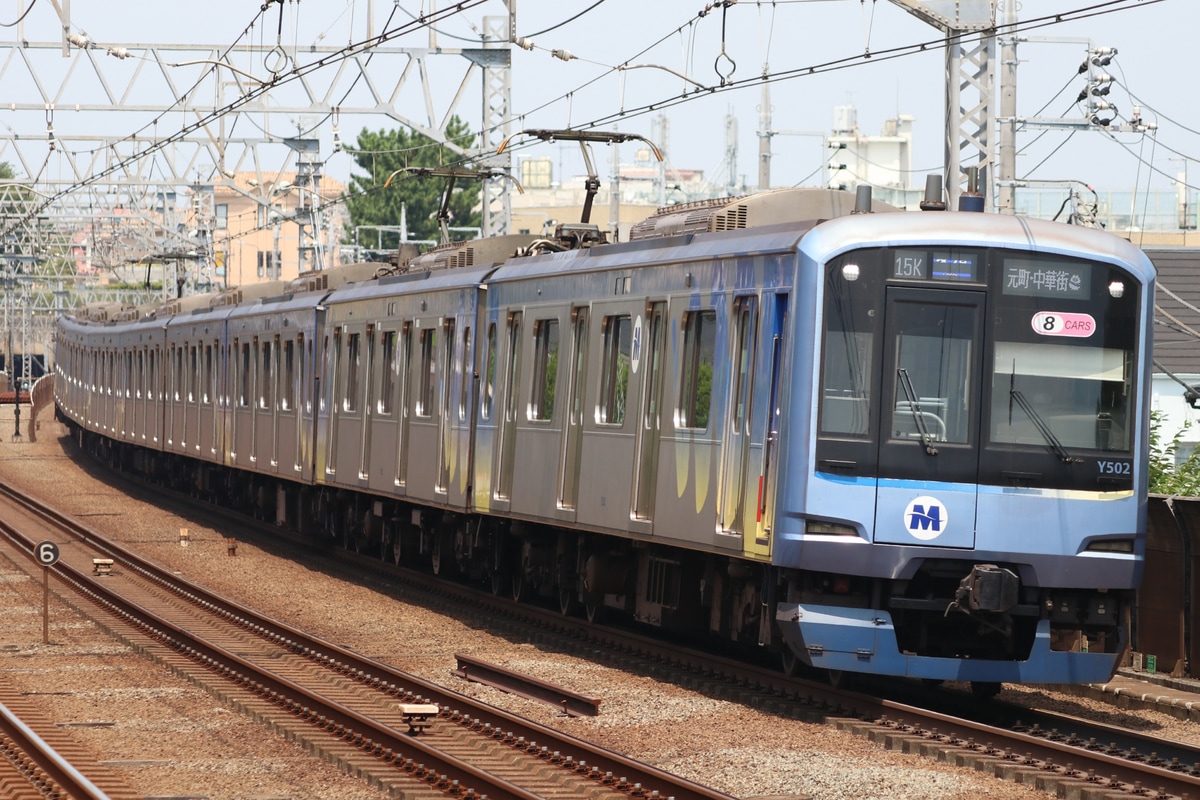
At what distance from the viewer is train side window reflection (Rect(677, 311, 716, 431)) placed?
12242 mm

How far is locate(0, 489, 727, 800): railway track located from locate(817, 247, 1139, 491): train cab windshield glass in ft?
7.99

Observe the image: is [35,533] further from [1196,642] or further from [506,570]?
[1196,642]

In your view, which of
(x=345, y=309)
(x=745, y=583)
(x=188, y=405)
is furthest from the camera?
(x=188, y=405)

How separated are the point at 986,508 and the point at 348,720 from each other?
382 cm

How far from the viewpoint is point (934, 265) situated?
10.9m

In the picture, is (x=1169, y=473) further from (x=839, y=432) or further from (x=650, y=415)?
(x=839, y=432)

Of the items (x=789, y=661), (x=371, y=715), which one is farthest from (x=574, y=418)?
(x=371, y=715)

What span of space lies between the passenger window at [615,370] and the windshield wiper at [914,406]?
3.04m

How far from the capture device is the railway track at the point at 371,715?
9062mm

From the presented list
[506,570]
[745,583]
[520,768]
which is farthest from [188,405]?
[520,768]

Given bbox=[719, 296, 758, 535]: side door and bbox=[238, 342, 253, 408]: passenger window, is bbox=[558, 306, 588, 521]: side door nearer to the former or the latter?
bbox=[719, 296, 758, 535]: side door

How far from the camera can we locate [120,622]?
53.9ft

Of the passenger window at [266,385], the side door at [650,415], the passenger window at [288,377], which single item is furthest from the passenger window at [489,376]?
the passenger window at [266,385]

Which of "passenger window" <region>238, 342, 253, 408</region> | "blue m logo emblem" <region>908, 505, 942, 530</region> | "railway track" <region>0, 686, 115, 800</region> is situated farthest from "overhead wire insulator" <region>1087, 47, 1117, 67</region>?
"railway track" <region>0, 686, 115, 800</region>
